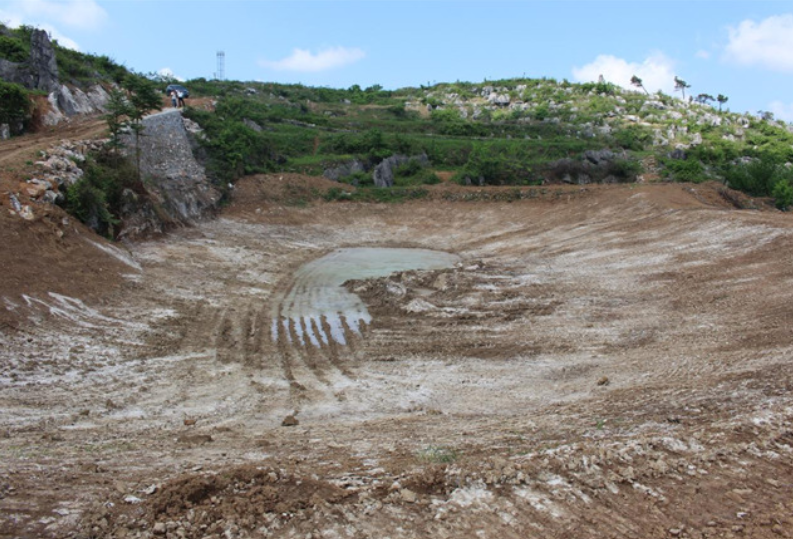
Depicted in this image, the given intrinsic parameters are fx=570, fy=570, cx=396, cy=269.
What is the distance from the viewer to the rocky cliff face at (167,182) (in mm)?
25703

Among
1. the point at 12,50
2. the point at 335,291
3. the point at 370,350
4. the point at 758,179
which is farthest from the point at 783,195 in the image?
the point at 12,50

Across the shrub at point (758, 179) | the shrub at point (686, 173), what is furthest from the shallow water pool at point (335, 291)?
the shrub at point (758, 179)

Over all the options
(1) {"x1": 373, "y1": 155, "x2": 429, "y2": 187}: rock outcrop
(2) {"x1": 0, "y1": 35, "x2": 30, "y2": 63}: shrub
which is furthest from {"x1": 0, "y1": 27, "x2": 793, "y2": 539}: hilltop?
(1) {"x1": 373, "y1": 155, "x2": 429, "y2": 187}: rock outcrop

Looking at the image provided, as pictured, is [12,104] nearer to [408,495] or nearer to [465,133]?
[408,495]

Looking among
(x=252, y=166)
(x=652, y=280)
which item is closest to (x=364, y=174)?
(x=252, y=166)

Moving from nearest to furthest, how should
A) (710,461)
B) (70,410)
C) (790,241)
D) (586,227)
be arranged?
(710,461)
(70,410)
(790,241)
(586,227)

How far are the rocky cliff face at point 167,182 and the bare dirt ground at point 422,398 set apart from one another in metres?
1.39

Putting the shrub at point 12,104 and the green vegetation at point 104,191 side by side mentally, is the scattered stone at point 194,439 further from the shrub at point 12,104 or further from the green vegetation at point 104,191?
the shrub at point 12,104

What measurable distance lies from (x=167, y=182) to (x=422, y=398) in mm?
24745

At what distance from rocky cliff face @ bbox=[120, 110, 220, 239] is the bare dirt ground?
1.39m

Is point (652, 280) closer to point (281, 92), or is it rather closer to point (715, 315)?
point (715, 315)

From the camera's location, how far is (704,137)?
66.0 metres

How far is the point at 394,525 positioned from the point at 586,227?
26400mm

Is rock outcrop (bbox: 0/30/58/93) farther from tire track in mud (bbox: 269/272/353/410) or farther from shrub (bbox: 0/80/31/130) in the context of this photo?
tire track in mud (bbox: 269/272/353/410)
